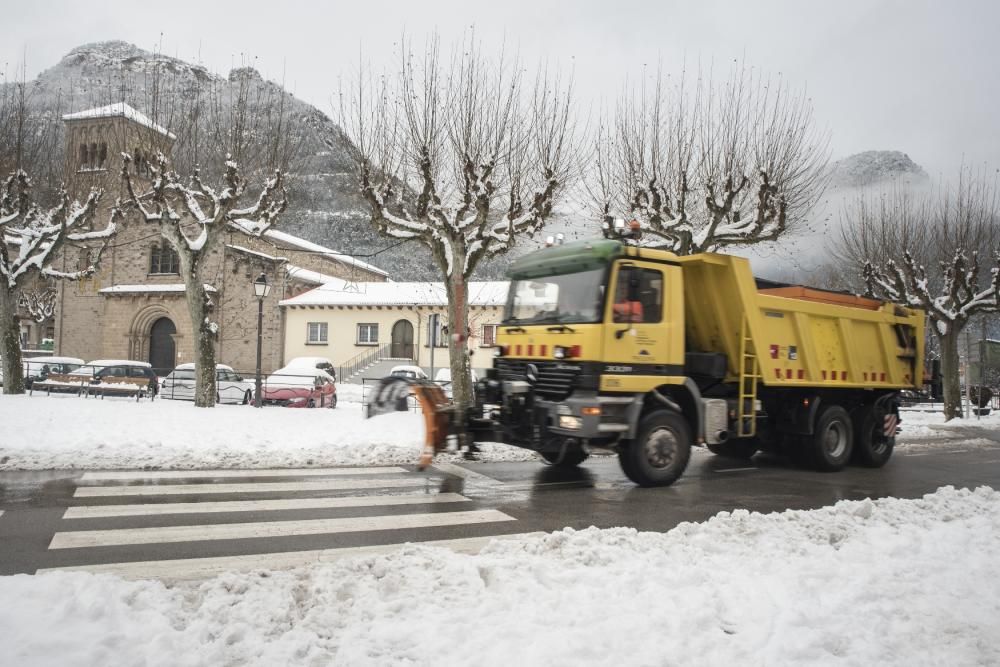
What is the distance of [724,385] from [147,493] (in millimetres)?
7452

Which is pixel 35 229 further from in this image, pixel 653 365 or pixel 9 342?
pixel 653 365

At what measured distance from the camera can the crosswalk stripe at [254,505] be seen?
634cm

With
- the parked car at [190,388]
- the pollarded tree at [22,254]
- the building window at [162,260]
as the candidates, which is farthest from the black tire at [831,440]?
the building window at [162,260]

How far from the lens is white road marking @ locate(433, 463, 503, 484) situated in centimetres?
885

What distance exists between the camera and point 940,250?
25.2 m

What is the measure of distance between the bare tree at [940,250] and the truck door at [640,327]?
17.3 meters

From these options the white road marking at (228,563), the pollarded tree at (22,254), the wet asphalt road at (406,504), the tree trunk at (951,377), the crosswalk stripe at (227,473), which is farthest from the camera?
the tree trunk at (951,377)

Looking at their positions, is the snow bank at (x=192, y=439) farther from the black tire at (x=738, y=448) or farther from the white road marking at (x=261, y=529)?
the white road marking at (x=261, y=529)

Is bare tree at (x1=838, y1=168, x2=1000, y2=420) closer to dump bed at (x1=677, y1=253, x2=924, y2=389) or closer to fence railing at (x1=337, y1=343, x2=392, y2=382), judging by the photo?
dump bed at (x1=677, y1=253, x2=924, y2=389)

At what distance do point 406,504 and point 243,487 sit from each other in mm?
2179

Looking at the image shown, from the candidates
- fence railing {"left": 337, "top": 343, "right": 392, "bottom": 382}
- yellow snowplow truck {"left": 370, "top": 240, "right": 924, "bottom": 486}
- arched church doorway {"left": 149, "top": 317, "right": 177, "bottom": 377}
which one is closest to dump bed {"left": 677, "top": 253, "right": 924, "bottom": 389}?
yellow snowplow truck {"left": 370, "top": 240, "right": 924, "bottom": 486}

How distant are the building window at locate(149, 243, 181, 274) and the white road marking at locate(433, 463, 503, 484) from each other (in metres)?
35.7

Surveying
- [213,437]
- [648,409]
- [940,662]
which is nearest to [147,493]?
[213,437]

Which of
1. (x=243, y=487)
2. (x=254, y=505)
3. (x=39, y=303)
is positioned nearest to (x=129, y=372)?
(x=243, y=487)
